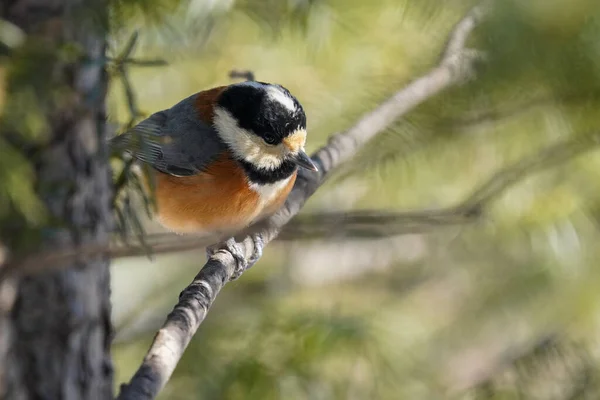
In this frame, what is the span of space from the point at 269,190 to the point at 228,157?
0.18 m

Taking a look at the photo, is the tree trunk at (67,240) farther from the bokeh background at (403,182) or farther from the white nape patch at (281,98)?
the white nape patch at (281,98)

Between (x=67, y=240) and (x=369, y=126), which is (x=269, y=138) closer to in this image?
(x=369, y=126)

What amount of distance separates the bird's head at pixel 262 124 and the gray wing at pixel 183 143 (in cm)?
5

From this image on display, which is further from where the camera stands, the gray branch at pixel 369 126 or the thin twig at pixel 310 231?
the gray branch at pixel 369 126

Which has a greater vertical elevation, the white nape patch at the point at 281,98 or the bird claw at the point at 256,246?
the white nape patch at the point at 281,98

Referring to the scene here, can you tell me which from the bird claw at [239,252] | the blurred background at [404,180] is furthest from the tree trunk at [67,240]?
the bird claw at [239,252]

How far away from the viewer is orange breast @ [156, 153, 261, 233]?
7.41 ft

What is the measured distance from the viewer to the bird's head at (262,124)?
2172mm

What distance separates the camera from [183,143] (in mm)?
2402

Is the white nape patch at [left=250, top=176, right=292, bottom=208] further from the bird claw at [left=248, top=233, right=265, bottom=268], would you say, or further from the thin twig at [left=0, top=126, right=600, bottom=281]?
the thin twig at [left=0, top=126, right=600, bottom=281]

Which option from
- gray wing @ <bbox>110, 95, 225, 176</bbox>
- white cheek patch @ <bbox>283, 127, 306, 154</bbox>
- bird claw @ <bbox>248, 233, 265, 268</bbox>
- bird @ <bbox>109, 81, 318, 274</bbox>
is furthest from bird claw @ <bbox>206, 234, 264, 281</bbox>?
gray wing @ <bbox>110, 95, 225, 176</bbox>

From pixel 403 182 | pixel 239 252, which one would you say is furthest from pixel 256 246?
pixel 403 182

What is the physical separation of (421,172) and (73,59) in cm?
141

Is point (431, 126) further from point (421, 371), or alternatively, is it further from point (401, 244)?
point (401, 244)
